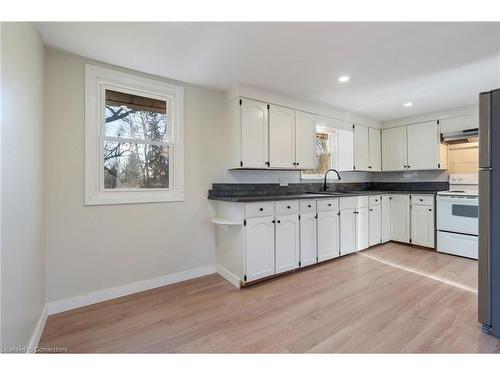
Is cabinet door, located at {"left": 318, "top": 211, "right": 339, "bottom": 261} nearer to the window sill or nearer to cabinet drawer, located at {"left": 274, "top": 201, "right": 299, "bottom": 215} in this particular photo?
cabinet drawer, located at {"left": 274, "top": 201, "right": 299, "bottom": 215}

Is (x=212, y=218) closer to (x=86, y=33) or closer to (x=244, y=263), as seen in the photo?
(x=244, y=263)

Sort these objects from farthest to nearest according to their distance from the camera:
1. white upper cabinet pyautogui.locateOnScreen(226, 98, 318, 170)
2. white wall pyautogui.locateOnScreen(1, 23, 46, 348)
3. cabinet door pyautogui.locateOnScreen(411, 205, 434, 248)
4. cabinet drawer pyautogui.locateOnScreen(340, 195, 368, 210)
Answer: cabinet door pyautogui.locateOnScreen(411, 205, 434, 248) → cabinet drawer pyautogui.locateOnScreen(340, 195, 368, 210) → white upper cabinet pyautogui.locateOnScreen(226, 98, 318, 170) → white wall pyautogui.locateOnScreen(1, 23, 46, 348)

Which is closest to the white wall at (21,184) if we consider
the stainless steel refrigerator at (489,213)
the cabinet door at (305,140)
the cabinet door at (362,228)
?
the cabinet door at (305,140)

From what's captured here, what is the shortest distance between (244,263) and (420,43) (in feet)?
8.40

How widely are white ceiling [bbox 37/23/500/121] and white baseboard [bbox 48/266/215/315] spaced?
2.20m

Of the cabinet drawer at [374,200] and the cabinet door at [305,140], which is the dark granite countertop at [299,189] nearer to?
the cabinet drawer at [374,200]

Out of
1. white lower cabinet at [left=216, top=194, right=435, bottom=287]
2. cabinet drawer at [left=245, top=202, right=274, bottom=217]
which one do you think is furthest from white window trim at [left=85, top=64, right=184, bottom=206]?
cabinet drawer at [left=245, top=202, right=274, bottom=217]

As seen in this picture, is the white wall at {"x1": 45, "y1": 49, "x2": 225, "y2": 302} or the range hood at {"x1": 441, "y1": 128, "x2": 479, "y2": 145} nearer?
the white wall at {"x1": 45, "y1": 49, "x2": 225, "y2": 302}

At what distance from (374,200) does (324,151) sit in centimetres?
116

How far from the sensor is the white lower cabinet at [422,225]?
147 inches

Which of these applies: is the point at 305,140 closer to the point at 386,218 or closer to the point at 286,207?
the point at 286,207

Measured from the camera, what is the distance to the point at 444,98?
3.32 metres

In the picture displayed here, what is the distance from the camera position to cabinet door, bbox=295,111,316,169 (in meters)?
3.33
